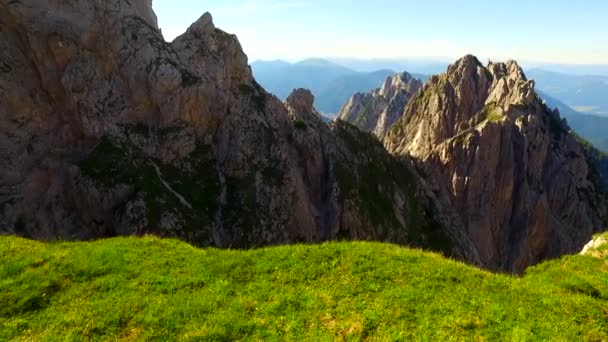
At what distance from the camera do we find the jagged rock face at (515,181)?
143 meters

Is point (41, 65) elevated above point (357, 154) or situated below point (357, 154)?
above

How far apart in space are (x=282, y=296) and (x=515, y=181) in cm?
14516

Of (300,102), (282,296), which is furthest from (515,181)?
(282,296)

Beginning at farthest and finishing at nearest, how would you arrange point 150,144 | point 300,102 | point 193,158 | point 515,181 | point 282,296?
1. point 515,181
2. point 300,102
3. point 193,158
4. point 150,144
5. point 282,296

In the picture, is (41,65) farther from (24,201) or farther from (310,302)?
(310,302)

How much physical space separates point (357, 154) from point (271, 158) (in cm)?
3088

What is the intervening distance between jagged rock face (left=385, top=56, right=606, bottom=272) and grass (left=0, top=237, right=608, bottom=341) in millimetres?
118009

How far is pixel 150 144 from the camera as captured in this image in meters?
79.3

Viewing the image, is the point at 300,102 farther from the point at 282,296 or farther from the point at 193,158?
the point at 282,296

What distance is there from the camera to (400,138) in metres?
185

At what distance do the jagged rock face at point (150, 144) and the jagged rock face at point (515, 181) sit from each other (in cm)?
4461

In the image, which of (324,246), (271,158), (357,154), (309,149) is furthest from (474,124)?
(324,246)

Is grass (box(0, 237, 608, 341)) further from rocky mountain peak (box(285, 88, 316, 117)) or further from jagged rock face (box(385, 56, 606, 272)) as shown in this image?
jagged rock face (box(385, 56, 606, 272))

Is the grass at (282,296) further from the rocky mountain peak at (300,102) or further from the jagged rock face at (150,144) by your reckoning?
the rocky mountain peak at (300,102)
